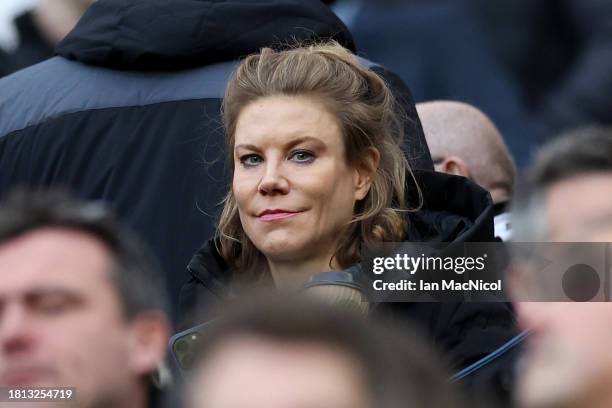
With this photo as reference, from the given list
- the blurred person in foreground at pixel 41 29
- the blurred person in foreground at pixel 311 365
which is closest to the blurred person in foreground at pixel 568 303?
the blurred person in foreground at pixel 311 365

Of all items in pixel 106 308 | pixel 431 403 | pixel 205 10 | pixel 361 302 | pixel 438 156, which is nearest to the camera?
pixel 431 403

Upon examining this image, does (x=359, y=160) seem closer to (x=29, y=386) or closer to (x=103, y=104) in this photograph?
(x=103, y=104)

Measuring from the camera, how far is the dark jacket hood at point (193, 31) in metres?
3.68

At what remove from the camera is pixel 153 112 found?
3652mm

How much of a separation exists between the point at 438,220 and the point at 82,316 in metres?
1.39

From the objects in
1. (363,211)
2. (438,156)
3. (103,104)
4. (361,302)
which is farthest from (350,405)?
(438,156)

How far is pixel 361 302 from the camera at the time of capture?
2887 mm

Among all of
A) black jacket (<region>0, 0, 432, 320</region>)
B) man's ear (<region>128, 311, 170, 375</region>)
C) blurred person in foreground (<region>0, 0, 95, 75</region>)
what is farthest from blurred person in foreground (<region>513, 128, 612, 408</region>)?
blurred person in foreground (<region>0, 0, 95, 75</region>)

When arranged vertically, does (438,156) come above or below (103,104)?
below

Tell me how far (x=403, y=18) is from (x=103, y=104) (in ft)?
8.84

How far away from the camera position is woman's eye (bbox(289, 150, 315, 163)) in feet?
10.5

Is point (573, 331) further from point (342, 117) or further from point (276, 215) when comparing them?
point (342, 117)

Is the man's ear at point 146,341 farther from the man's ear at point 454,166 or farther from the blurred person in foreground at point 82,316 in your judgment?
the man's ear at point 454,166

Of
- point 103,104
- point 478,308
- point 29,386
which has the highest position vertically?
point 103,104
